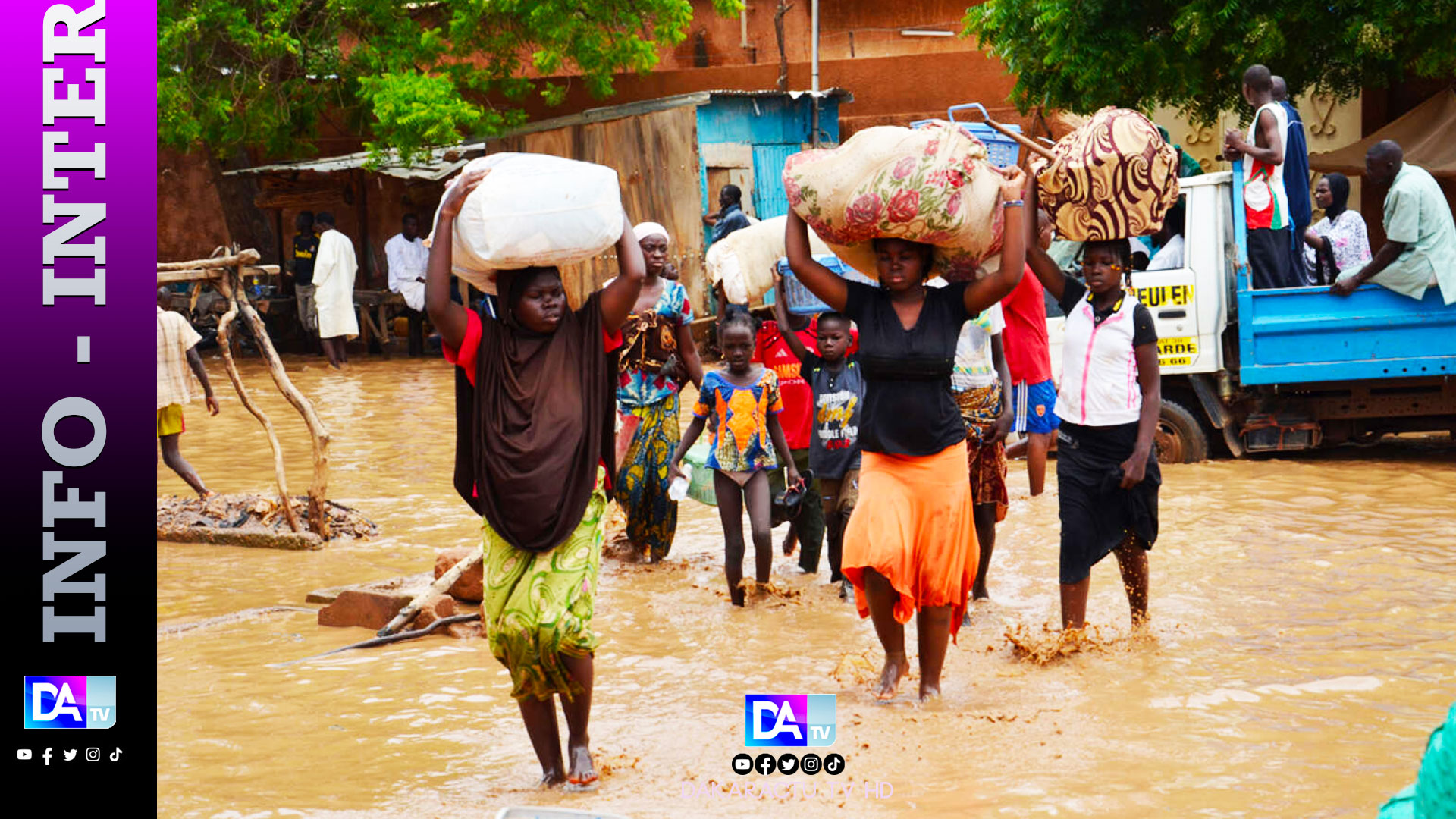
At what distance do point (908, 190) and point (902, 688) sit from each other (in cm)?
182

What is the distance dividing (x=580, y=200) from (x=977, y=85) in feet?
51.7

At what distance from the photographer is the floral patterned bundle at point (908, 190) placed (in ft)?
15.7

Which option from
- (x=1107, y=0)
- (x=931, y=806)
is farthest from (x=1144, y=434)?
(x=1107, y=0)

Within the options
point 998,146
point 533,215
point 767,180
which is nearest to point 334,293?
point 767,180

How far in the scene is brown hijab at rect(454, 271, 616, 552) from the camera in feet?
13.9

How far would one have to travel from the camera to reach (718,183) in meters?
17.7

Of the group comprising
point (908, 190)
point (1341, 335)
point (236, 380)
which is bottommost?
point (236, 380)

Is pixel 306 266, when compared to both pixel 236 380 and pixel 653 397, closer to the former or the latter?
pixel 236 380

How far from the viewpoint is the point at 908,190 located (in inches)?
188

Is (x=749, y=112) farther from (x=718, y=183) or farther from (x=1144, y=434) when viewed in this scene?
(x=1144, y=434)

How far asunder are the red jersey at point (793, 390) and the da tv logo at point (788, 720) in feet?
6.78

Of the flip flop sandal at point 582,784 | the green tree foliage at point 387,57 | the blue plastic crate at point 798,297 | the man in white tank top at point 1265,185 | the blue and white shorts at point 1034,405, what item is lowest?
the flip flop sandal at point 582,784

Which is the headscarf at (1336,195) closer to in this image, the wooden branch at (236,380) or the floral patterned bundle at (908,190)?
the floral patterned bundle at (908,190)

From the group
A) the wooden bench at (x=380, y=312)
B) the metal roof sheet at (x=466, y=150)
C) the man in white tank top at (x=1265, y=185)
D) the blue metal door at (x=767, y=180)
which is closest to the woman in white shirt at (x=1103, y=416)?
the man in white tank top at (x=1265, y=185)
